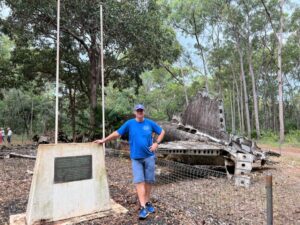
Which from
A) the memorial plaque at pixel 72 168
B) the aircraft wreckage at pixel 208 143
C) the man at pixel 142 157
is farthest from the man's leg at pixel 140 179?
the aircraft wreckage at pixel 208 143

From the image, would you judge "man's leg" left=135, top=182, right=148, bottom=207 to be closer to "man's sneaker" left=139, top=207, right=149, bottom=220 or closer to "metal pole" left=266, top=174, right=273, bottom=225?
"man's sneaker" left=139, top=207, right=149, bottom=220

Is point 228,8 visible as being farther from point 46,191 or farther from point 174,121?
point 46,191

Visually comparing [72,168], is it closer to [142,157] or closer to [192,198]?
[142,157]

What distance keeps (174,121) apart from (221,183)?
153 inches

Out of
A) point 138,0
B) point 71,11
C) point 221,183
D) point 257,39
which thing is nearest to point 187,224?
point 221,183

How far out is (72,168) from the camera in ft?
12.7

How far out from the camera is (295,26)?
25203 mm

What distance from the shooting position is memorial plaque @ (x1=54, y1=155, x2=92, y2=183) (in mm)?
3742

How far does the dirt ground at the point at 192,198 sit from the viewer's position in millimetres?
4031

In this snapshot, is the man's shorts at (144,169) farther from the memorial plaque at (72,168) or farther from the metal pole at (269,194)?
the metal pole at (269,194)

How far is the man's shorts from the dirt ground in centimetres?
57

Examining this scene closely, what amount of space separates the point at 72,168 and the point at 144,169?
3.48 ft

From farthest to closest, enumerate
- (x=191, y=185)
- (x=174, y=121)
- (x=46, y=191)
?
(x=174, y=121), (x=191, y=185), (x=46, y=191)

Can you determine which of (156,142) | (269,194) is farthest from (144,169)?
(269,194)
